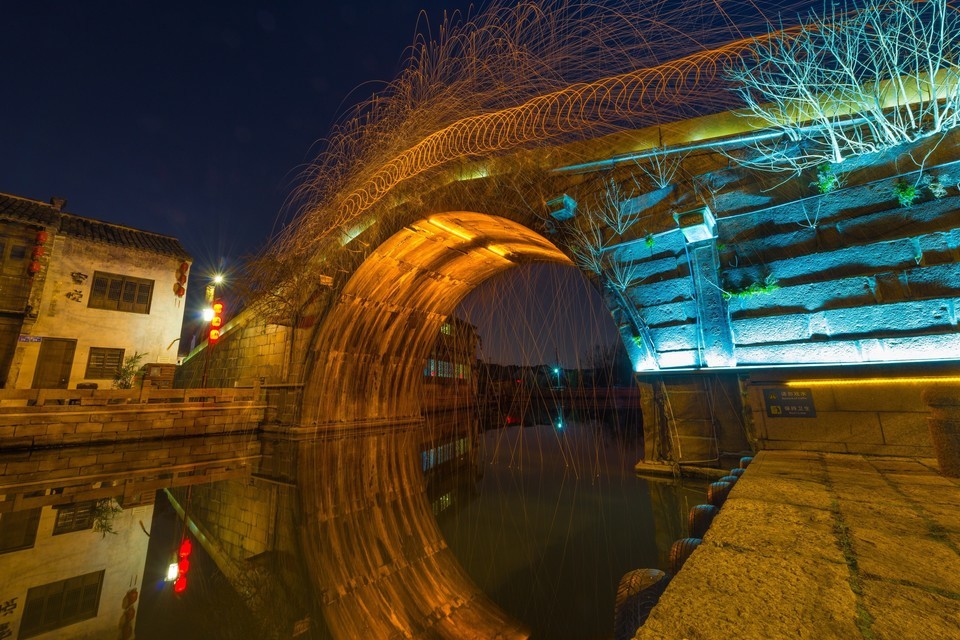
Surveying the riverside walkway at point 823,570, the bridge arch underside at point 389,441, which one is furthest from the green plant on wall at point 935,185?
the bridge arch underside at point 389,441

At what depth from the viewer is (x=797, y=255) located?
5.55 meters

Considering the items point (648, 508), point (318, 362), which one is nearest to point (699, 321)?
point (648, 508)

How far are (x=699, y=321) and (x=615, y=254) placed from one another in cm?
174

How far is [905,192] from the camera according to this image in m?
4.88

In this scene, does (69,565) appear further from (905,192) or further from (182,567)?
(905,192)

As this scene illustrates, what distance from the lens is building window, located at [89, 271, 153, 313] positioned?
16.2 meters

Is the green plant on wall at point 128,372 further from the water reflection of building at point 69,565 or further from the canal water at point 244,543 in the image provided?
the water reflection of building at point 69,565

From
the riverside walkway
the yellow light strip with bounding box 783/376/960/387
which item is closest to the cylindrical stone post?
the riverside walkway

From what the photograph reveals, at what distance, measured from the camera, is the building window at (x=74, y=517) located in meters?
4.49

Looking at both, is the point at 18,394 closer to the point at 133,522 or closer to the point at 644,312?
the point at 133,522

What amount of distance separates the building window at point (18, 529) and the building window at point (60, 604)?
113cm

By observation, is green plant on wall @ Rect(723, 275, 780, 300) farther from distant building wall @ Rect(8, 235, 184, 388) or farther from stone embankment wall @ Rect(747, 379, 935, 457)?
distant building wall @ Rect(8, 235, 184, 388)

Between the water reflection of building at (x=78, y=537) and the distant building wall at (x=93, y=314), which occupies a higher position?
the distant building wall at (x=93, y=314)

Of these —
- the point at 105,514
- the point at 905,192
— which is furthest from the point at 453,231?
the point at 105,514
